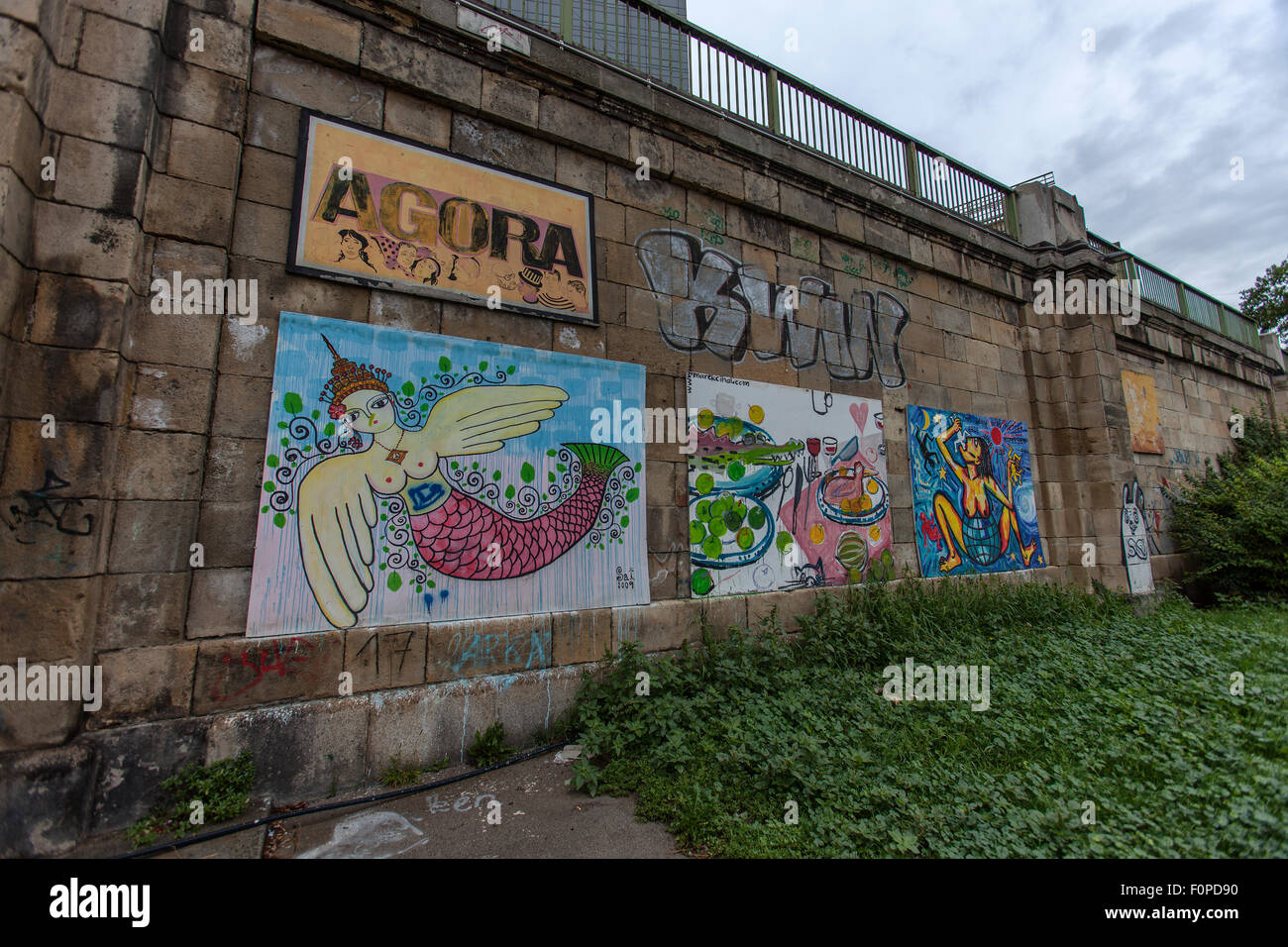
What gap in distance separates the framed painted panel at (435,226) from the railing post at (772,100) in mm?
3102

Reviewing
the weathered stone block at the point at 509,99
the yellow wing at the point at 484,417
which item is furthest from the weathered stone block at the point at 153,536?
the weathered stone block at the point at 509,99

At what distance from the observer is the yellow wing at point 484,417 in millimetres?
4223

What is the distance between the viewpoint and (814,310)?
6.58 metres

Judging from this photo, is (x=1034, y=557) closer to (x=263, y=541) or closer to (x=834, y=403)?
(x=834, y=403)

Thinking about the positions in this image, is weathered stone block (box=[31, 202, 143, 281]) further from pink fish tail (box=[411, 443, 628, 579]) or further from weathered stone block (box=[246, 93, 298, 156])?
pink fish tail (box=[411, 443, 628, 579])

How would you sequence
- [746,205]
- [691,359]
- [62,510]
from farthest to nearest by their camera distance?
[746,205], [691,359], [62,510]

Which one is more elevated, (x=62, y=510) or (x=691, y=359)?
(x=691, y=359)

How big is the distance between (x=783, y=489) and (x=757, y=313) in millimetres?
1973

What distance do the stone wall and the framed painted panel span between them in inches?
5.3
